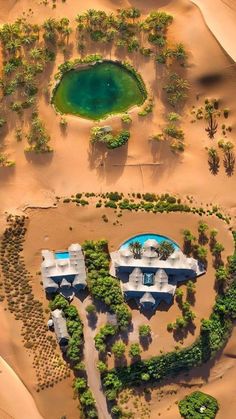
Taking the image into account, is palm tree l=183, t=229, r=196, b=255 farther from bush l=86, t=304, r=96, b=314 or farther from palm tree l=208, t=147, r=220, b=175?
bush l=86, t=304, r=96, b=314

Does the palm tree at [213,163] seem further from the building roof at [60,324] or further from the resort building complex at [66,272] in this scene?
the building roof at [60,324]

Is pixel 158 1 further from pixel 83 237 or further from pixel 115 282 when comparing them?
pixel 115 282

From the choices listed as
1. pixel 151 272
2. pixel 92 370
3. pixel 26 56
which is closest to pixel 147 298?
pixel 151 272

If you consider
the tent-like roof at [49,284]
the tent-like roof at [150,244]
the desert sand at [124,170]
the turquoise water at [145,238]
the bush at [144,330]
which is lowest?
the bush at [144,330]

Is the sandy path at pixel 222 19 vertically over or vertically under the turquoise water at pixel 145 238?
over

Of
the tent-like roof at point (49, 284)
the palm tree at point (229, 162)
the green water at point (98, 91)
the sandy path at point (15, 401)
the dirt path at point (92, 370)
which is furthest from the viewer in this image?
the green water at point (98, 91)

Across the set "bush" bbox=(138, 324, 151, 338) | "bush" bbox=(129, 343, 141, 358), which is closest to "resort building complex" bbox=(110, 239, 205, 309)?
"bush" bbox=(138, 324, 151, 338)

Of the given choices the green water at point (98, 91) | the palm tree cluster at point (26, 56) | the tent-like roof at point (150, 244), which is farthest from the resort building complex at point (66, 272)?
the green water at point (98, 91)
